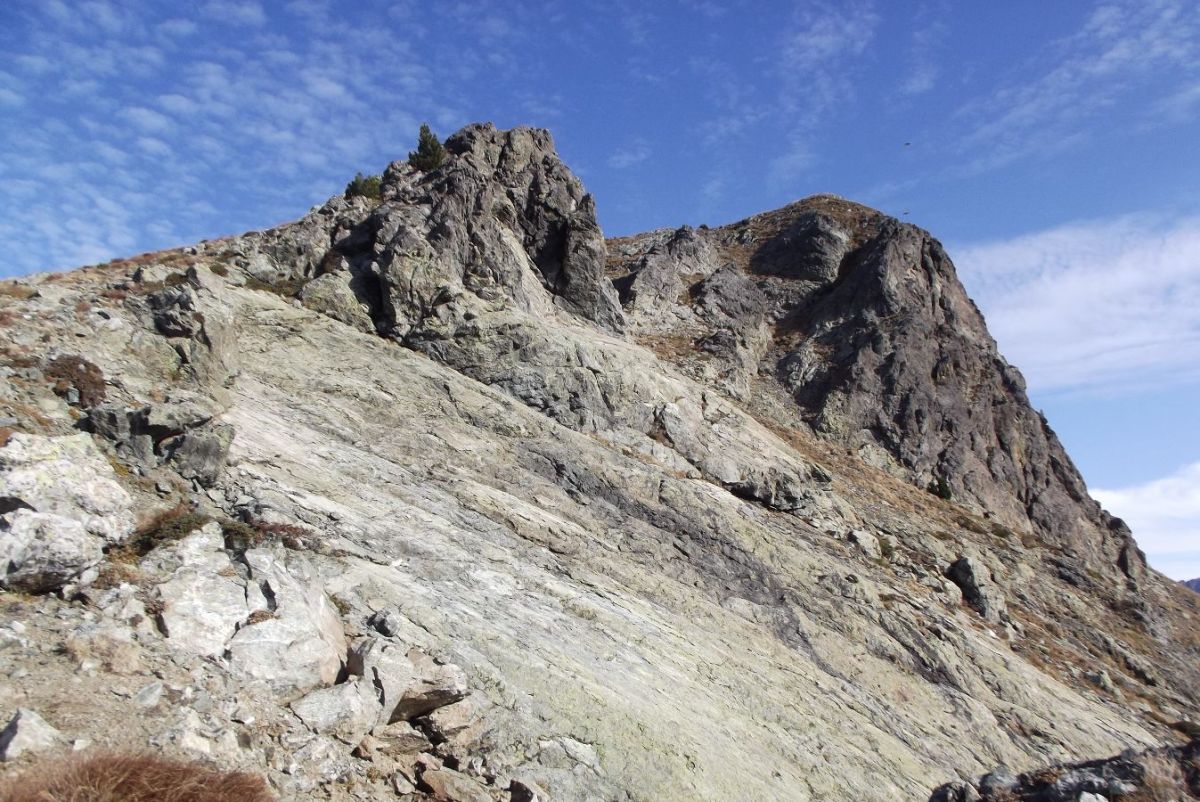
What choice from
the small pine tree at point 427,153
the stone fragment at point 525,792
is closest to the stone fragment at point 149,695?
the stone fragment at point 525,792

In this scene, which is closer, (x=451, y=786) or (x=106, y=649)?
(x=106, y=649)

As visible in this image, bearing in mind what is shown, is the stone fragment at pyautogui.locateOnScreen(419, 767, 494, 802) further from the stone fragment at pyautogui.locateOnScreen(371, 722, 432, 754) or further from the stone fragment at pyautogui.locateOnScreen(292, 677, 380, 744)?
the stone fragment at pyautogui.locateOnScreen(292, 677, 380, 744)

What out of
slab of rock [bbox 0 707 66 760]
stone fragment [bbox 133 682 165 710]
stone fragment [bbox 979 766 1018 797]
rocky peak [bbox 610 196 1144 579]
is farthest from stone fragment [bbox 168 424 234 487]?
rocky peak [bbox 610 196 1144 579]

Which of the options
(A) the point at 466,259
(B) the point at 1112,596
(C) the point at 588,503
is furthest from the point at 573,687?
(B) the point at 1112,596

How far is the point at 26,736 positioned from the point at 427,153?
47.2m

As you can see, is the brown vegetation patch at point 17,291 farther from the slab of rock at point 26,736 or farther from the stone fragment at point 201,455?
the slab of rock at point 26,736

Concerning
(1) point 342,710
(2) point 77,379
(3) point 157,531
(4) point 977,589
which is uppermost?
(2) point 77,379

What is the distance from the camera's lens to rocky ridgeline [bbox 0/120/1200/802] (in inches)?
400

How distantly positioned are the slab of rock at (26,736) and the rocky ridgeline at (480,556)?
0.12 ft

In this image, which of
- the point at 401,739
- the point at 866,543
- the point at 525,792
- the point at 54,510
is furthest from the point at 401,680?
the point at 866,543

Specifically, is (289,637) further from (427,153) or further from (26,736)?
(427,153)

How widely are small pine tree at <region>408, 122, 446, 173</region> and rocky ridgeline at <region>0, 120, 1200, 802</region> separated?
104cm

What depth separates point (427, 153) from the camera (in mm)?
48750

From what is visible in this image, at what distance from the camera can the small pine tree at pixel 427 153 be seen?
48156mm
